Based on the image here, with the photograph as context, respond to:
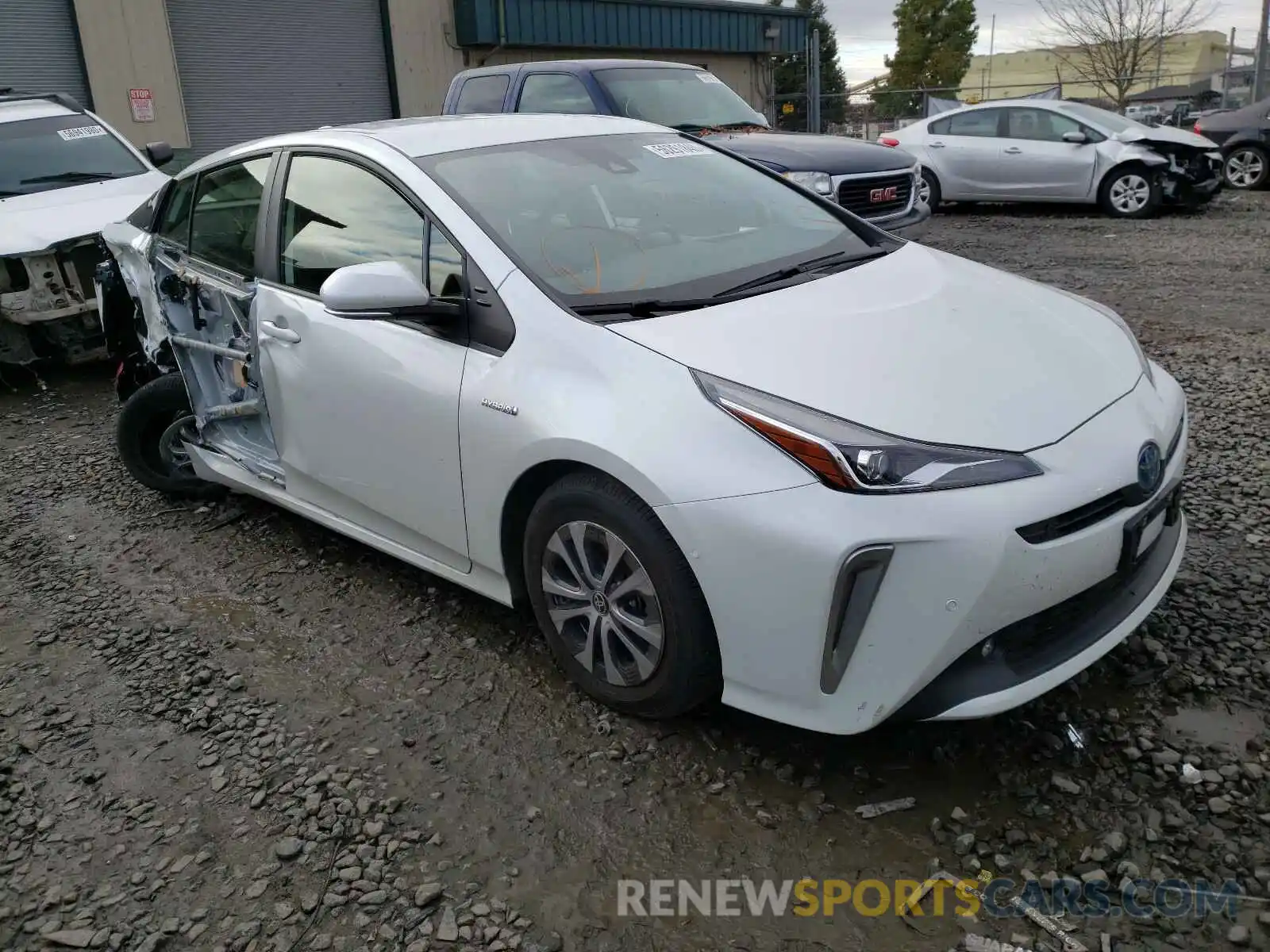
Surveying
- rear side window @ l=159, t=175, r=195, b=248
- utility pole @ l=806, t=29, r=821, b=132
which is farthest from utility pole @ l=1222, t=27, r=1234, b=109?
rear side window @ l=159, t=175, r=195, b=248

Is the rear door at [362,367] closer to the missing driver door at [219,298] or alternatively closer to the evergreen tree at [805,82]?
the missing driver door at [219,298]

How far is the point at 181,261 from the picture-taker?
14.9ft

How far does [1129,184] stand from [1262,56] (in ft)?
25.8

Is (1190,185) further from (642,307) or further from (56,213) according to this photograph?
(56,213)

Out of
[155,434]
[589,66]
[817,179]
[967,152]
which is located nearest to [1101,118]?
[967,152]

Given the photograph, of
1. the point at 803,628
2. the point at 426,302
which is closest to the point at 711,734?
the point at 803,628

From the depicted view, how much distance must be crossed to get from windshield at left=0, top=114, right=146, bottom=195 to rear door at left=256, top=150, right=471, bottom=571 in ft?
16.9

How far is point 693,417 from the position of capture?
2.54m

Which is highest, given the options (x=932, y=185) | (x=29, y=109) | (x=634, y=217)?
(x=29, y=109)

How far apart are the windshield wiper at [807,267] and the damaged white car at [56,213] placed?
17.9ft

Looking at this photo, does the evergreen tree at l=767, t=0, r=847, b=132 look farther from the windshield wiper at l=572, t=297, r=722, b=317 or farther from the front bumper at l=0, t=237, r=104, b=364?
the windshield wiper at l=572, t=297, r=722, b=317

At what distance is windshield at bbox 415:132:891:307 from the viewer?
122 inches

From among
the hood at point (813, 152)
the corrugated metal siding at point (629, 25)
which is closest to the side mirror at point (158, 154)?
the hood at point (813, 152)

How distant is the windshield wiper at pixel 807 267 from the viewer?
3.13 metres
